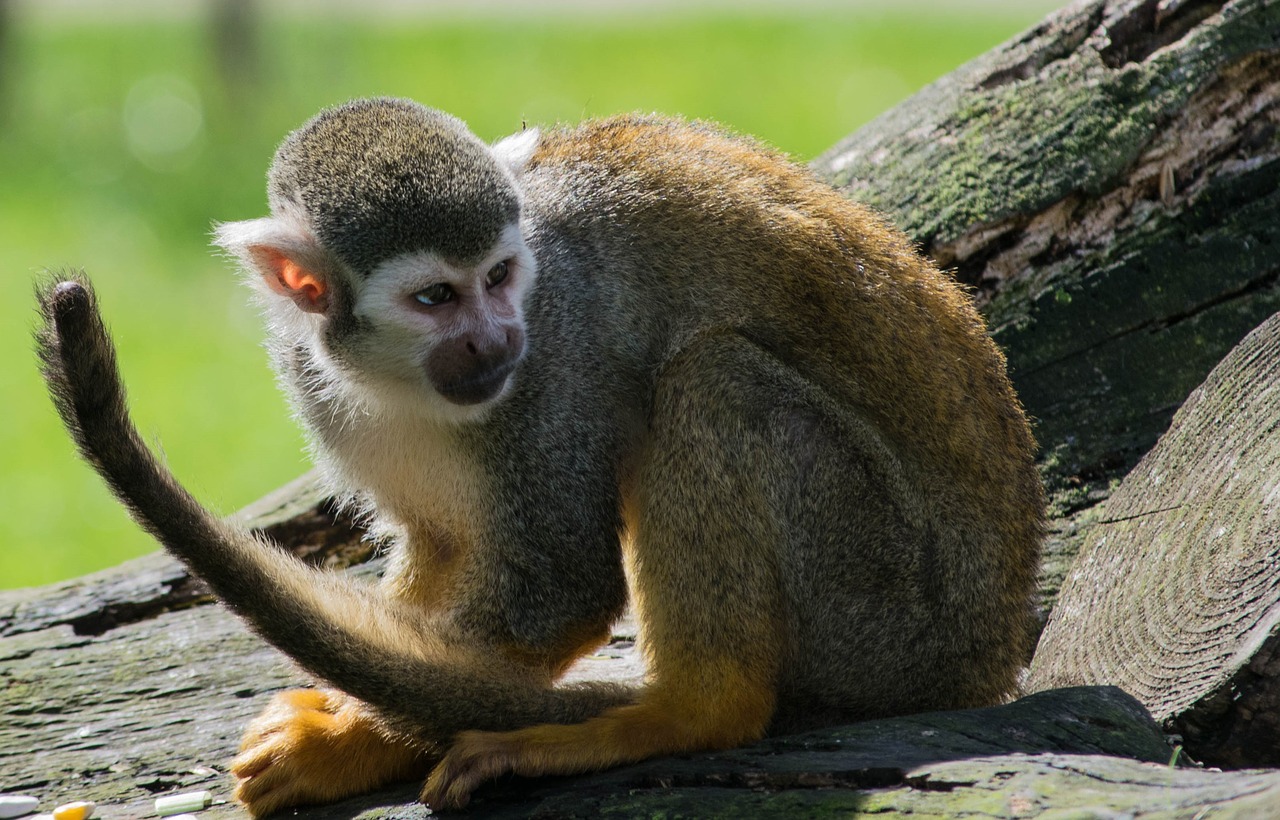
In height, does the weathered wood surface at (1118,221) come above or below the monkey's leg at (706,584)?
above

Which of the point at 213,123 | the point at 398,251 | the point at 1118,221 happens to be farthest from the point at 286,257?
the point at 213,123

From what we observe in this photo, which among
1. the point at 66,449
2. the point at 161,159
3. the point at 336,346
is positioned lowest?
the point at 336,346

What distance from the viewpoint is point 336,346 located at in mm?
4277

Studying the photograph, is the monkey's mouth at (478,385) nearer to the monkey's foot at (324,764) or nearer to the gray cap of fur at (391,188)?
the gray cap of fur at (391,188)

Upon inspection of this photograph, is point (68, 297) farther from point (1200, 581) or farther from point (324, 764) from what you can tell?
point (1200, 581)

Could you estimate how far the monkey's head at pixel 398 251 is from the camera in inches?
160

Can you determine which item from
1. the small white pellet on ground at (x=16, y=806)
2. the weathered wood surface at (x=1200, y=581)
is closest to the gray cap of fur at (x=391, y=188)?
the small white pellet on ground at (x=16, y=806)

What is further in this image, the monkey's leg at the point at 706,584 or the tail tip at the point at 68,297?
the monkey's leg at the point at 706,584

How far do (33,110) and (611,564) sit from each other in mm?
17118

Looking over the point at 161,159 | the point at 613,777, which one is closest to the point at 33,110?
the point at 161,159

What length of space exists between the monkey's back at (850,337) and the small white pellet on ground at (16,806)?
237cm

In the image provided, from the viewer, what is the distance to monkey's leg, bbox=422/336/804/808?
3.77 meters

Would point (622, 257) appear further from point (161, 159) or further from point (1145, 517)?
point (161, 159)

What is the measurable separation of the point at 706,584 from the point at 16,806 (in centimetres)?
236
